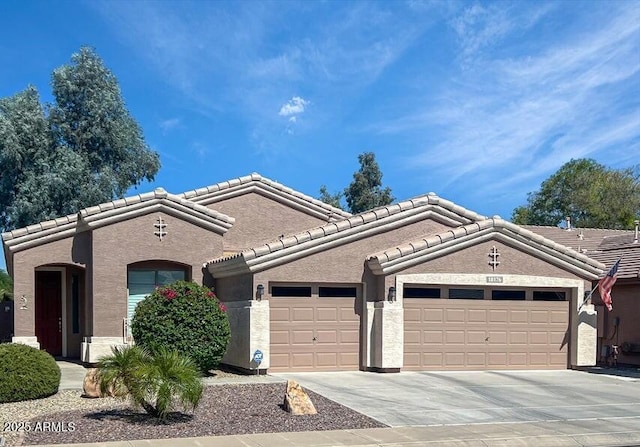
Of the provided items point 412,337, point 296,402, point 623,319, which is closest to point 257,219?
point 412,337

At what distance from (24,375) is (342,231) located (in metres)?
8.33

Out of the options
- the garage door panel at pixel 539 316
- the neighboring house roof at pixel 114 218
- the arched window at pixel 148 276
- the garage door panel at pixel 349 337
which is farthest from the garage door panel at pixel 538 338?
the arched window at pixel 148 276

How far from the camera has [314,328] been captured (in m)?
18.6

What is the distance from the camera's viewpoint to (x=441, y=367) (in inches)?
756

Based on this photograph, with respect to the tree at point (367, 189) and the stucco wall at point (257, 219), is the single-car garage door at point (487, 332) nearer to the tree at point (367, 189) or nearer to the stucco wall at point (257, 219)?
the stucco wall at point (257, 219)

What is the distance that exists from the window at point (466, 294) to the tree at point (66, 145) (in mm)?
17525

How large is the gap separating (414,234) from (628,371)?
7.30 m

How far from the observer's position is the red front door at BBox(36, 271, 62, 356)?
22406mm

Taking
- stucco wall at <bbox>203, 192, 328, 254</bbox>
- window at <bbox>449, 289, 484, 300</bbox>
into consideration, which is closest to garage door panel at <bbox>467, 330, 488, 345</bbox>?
window at <bbox>449, 289, 484, 300</bbox>

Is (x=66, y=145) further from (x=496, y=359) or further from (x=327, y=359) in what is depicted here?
(x=496, y=359)

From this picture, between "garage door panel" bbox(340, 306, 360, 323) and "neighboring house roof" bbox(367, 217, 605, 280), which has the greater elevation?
"neighboring house roof" bbox(367, 217, 605, 280)

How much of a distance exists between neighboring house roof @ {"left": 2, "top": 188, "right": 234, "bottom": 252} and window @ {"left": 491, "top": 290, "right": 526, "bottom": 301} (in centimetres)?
743

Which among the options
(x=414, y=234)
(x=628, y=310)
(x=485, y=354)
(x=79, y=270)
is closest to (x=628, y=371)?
(x=628, y=310)

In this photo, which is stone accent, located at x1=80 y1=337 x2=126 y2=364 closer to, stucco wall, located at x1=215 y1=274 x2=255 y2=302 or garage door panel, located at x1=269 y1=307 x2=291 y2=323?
stucco wall, located at x1=215 y1=274 x2=255 y2=302
